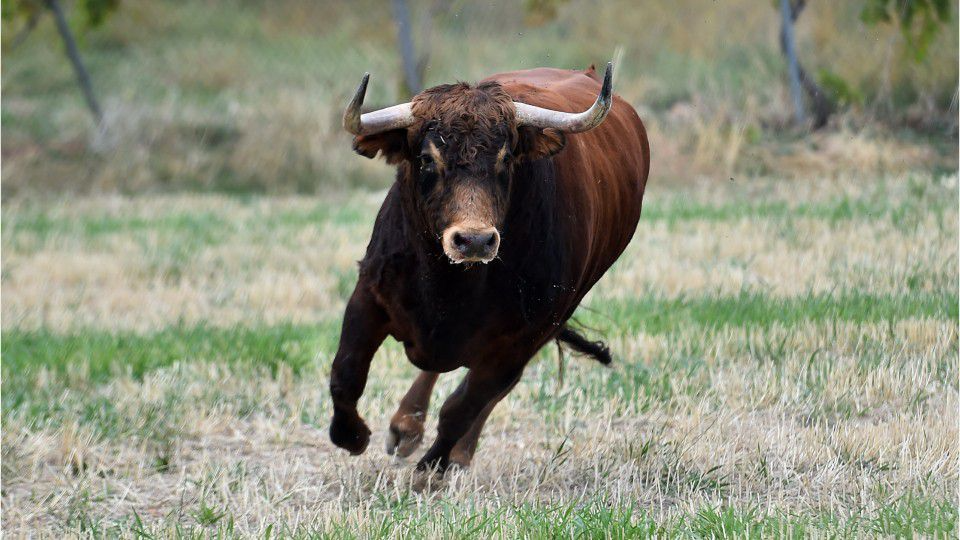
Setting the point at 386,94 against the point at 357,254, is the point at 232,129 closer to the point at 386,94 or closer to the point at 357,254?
the point at 386,94

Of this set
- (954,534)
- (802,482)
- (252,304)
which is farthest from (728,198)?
(954,534)

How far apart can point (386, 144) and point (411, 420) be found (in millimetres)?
1511

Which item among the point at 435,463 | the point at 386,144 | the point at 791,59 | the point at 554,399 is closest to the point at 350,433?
the point at 435,463

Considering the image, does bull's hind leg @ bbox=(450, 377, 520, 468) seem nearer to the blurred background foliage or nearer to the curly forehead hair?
the curly forehead hair

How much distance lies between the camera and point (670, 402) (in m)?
6.34

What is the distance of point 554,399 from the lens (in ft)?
21.6

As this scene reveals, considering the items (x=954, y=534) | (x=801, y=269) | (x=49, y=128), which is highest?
(x=954, y=534)

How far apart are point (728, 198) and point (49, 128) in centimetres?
924

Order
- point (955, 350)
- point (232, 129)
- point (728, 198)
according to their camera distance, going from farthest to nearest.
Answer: point (232, 129)
point (728, 198)
point (955, 350)

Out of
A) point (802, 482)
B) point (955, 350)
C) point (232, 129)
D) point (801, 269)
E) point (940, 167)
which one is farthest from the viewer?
point (232, 129)

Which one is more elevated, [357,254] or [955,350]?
[955,350]

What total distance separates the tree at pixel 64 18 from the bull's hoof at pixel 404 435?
12.2 metres

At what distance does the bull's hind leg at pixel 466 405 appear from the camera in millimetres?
5211

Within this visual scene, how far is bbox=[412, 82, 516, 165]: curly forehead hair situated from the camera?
4.61 metres
